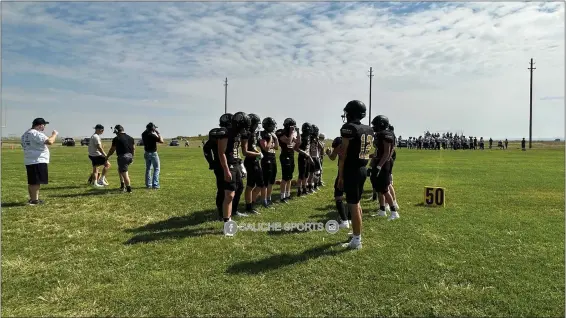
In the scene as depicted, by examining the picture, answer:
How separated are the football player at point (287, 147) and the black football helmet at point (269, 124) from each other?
27.5 inches

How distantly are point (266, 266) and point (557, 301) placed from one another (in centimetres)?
369

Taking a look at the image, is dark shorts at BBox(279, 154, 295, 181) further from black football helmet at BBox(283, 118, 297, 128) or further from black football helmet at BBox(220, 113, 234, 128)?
black football helmet at BBox(220, 113, 234, 128)

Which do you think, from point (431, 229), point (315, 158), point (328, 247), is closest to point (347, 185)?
point (328, 247)

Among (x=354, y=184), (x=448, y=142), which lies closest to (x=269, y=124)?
(x=354, y=184)

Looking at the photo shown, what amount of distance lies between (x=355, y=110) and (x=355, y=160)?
85 cm

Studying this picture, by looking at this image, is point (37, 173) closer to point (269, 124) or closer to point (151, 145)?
point (151, 145)

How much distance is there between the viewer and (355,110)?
6199 millimetres

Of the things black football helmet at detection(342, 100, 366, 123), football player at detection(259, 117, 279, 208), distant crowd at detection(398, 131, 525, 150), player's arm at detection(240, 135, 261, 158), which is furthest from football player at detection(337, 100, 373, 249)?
distant crowd at detection(398, 131, 525, 150)

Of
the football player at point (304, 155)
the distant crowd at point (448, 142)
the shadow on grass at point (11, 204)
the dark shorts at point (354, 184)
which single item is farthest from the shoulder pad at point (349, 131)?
the distant crowd at point (448, 142)

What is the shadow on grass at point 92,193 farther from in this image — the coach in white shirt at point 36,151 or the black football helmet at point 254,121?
the black football helmet at point 254,121

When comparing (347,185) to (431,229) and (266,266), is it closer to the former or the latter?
(266,266)

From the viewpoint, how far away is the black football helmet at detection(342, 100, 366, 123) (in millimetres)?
6191

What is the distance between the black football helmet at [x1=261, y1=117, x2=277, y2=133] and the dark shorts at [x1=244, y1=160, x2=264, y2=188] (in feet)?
3.60

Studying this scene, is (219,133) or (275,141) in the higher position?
(219,133)
